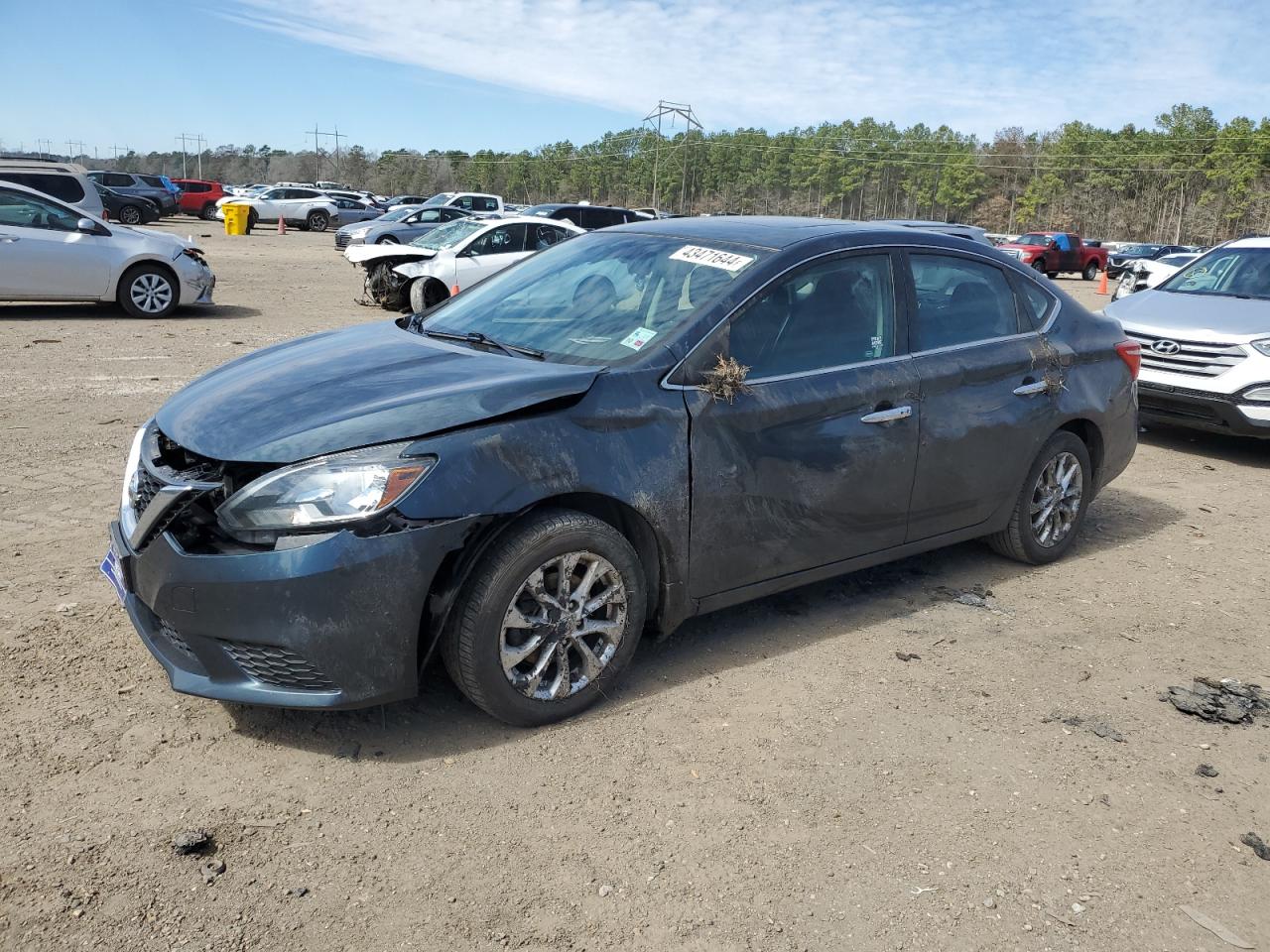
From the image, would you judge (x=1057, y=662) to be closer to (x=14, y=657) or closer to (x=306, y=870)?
(x=306, y=870)

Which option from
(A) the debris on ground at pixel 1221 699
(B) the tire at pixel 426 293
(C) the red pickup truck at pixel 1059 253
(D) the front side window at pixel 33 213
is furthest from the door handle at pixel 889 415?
(C) the red pickup truck at pixel 1059 253

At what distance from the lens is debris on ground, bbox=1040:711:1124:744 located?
3.78 metres

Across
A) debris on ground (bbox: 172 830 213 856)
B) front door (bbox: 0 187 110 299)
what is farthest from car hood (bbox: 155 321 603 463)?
front door (bbox: 0 187 110 299)

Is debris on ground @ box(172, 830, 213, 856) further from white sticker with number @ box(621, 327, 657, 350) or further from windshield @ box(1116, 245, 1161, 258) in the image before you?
windshield @ box(1116, 245, 1161, 258)

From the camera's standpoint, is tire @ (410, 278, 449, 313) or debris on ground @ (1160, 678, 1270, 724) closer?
debris on ground @ (1160, 678, 1270, 724)

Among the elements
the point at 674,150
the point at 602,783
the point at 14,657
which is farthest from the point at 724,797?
the point at 674,150

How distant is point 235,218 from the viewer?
121 feet

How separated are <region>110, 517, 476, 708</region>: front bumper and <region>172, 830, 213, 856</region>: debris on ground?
423 mm

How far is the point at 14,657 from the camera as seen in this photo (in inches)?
153

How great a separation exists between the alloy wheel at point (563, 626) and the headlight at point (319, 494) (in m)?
0.55

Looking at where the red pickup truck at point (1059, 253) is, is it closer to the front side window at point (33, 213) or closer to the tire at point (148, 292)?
the tire at point (148, 292)

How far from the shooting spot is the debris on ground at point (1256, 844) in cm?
313

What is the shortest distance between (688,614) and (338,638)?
1369 mm

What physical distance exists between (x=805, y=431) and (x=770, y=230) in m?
0.99
